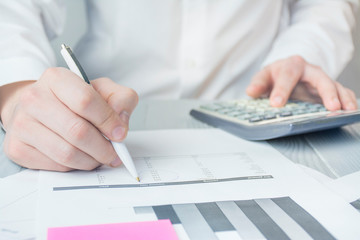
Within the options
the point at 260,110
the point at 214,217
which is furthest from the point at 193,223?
the point at 260,110

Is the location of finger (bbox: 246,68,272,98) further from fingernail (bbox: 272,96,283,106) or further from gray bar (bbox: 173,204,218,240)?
gray bar (bbox: 173,204,218,240)

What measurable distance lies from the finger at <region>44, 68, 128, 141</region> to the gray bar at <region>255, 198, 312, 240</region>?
11 centimetres

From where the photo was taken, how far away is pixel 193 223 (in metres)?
0.22

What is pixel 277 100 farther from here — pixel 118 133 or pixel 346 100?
pixel 118 133

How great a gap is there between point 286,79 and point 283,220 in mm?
279

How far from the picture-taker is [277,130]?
36cm

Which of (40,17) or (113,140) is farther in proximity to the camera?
(40,17)

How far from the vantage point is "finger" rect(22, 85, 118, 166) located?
28 cm

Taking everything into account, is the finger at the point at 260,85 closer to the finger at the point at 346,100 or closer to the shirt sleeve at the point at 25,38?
the finger at the point at 346,100

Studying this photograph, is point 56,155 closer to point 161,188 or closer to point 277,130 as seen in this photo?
point 161,188

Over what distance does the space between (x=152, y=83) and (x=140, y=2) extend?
128mm

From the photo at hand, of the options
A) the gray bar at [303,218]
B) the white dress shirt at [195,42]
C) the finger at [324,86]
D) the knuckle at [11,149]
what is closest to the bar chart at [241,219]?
the gray bar at [303,218]

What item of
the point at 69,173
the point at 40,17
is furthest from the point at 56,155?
the point at 40,17

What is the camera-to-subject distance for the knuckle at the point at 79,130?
11.0 inches
